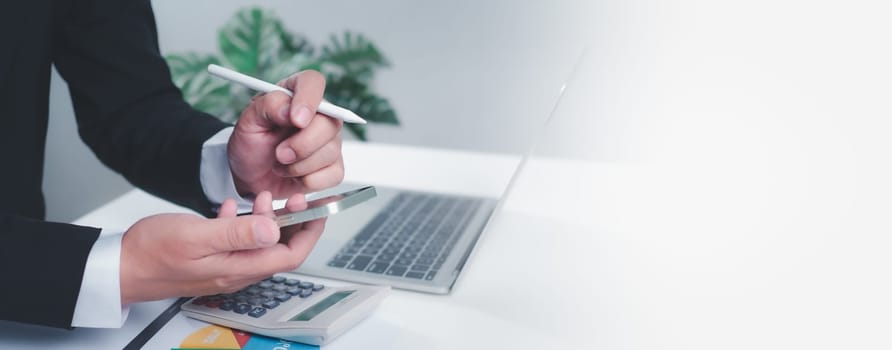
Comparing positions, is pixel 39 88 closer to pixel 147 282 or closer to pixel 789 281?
pixel 147 282

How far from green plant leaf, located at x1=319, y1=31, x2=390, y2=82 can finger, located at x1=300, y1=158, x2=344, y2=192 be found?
1.99 metres

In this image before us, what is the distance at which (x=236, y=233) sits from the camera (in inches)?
25.4

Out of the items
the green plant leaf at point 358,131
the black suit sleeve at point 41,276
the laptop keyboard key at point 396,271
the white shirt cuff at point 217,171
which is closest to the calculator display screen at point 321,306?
the laptop keyboard key at point 396,271

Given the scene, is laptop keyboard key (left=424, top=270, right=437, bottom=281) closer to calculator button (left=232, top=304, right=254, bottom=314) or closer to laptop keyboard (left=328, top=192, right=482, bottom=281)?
laptop keyboard (left=328, top=192, right=482, bottom=281)

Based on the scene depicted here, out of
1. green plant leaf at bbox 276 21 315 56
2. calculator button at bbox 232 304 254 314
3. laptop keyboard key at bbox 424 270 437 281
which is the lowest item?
green plant leaf at bbox 276 21 315 56

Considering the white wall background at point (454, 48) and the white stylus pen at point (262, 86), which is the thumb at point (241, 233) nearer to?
the white stylus pen at point (262, 86)

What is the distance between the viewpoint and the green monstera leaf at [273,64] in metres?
2.64

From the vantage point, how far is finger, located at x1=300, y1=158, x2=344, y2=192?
35.7 inches

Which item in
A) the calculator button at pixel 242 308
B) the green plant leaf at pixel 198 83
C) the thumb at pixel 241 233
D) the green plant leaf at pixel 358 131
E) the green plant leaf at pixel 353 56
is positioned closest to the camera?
the thumb at pixel 241 233

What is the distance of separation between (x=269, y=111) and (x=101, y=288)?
0.93 ft

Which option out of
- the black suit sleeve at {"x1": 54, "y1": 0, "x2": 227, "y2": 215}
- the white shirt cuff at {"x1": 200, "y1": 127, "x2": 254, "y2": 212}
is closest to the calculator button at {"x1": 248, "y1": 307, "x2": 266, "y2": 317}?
the white shirt cuff at {"x1": 200, "y1": 127, "x2": 254, "y2": 212}

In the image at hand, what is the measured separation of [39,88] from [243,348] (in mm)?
719

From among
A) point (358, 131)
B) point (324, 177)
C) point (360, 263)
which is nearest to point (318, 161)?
point (324, 177)

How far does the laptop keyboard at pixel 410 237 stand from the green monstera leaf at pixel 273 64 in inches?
63.5
